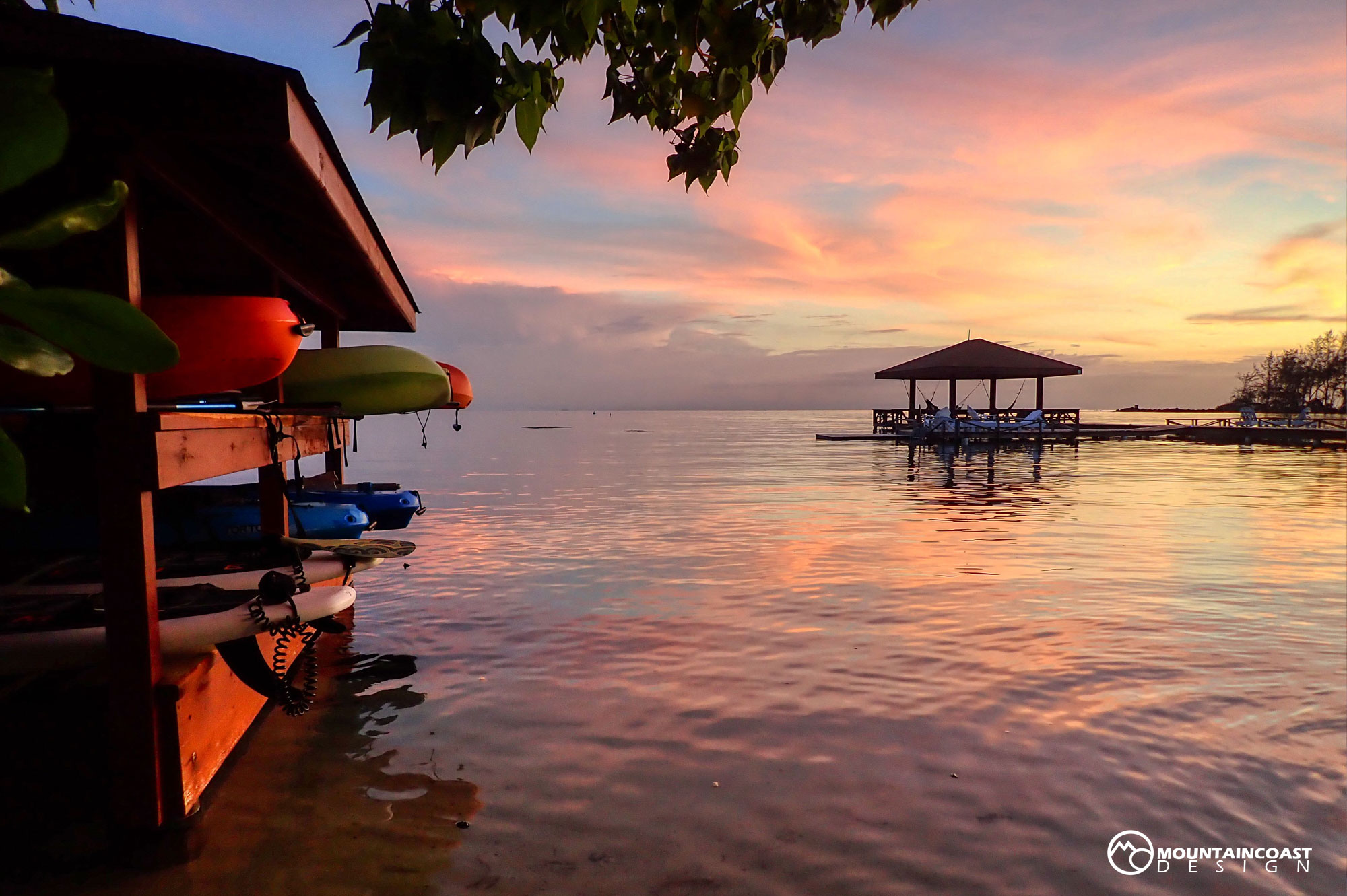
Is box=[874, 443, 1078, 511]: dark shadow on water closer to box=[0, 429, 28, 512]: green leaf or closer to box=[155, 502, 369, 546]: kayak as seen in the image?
box=[155, 502, 369, 546]: kayak

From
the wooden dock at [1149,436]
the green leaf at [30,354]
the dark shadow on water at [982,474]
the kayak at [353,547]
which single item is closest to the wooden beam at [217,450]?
the kayak at [353,547]

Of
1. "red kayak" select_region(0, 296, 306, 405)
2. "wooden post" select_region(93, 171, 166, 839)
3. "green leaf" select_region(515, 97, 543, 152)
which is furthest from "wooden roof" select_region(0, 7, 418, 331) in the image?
"green leaf" select_region(515, 97, 543, 152)

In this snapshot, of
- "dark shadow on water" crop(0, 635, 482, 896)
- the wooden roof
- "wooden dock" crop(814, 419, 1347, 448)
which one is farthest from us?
"wooden dock" crop(814, 419, 1347, 448)

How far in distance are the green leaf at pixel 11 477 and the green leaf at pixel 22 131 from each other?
0.72 feet

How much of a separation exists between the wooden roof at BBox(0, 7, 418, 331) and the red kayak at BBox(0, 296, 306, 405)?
0.49m

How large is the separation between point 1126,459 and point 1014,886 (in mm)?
33824

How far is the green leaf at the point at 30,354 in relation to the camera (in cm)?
73

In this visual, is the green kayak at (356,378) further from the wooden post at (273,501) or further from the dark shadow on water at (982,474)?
the dark shadow on water at (982,474)

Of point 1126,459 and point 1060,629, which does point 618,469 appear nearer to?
point 1126,459

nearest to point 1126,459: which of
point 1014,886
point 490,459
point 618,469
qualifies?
point 618,469

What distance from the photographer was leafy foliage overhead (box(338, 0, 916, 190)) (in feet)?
7.90

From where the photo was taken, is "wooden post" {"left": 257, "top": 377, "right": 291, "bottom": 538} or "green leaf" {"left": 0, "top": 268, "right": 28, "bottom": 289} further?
"wooden post" {"left": 257, "top": 377, "right": 291, "bottom": 538}

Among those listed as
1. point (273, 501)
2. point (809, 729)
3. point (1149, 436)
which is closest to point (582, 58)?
point (809, 729)

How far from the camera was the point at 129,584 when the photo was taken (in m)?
3.48
